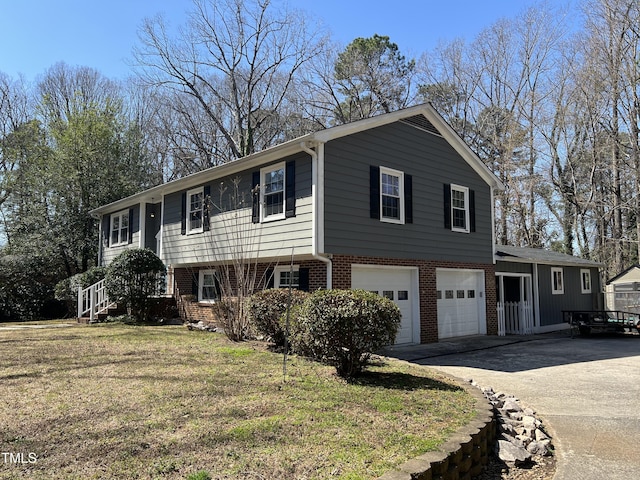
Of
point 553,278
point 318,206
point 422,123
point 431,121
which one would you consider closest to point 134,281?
point 318,206

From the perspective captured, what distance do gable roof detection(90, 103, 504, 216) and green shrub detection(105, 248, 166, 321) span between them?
109 inches

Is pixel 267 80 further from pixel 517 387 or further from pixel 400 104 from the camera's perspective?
pixel 517 387

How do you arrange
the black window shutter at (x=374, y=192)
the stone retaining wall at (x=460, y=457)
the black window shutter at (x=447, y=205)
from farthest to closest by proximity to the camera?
the black window shutter at (x=447, y=205) < the black window shutter at (x=374, y=192) < the stone retaining wall at (x=460, y=457)

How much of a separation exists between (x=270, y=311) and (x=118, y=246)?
12834mm

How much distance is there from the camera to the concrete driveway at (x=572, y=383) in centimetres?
473

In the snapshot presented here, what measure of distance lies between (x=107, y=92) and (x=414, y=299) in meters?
24.8

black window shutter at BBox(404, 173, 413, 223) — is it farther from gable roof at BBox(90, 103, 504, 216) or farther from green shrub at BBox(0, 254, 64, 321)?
green shrub at BBox(0, 254, 64, 321)

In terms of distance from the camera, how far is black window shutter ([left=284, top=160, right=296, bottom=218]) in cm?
1120

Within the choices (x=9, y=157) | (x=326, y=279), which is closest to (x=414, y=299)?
(x=326, y=279)

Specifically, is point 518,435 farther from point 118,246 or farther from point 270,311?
point 118,246

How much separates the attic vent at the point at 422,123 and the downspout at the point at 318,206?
3662mm

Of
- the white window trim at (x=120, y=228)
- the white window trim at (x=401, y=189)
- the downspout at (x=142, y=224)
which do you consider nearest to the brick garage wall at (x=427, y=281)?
the white window trim at (x=401, y=189)

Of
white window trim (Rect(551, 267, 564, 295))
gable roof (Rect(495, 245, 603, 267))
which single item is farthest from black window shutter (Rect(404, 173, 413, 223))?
white window trim (Rect(551, 267, 564, 295))

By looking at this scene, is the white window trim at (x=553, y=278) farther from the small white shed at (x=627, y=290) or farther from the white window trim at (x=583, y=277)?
the small white shed at (x=627, y=290)
